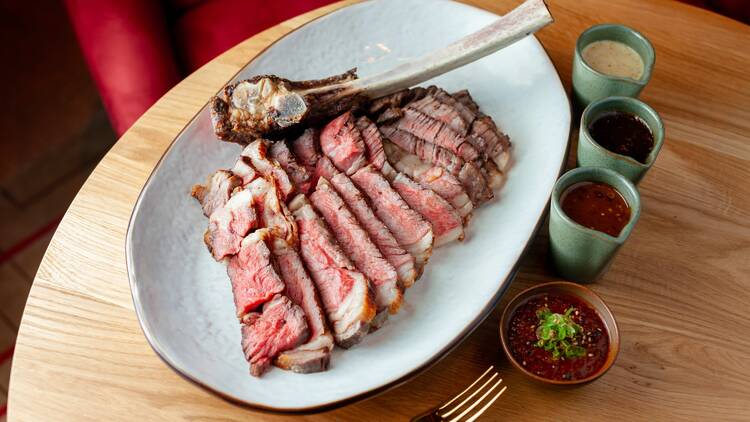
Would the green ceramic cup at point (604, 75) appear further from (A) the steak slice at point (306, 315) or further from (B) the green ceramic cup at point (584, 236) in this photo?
(A) the steak slice at point (306, 315)

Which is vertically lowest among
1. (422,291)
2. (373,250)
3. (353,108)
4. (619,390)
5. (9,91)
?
(9,91)

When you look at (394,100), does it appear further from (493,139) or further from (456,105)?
(493,139)

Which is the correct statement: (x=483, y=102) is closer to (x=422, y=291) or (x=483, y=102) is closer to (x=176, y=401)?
(x=422, y=291)

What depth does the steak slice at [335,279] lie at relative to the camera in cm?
221

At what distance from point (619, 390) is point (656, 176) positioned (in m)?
0.92

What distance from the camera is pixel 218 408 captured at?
2.24 metres

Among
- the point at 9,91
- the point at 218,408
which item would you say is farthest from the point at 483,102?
the point at 9,91

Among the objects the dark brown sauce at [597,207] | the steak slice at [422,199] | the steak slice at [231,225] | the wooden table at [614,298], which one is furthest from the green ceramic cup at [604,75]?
the steak slice at [231,225]

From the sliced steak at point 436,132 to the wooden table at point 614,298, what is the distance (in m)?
0.44

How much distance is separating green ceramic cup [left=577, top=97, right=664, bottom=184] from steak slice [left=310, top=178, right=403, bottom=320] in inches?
31.9

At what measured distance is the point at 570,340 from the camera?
2164mm

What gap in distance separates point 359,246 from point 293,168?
0.42 m

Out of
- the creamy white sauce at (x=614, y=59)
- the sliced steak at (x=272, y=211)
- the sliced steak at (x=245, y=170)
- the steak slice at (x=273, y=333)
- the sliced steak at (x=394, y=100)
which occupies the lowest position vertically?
the steak slice at (x=273, y=333)

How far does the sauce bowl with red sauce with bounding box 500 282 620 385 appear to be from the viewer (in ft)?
6.99
